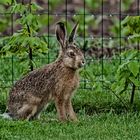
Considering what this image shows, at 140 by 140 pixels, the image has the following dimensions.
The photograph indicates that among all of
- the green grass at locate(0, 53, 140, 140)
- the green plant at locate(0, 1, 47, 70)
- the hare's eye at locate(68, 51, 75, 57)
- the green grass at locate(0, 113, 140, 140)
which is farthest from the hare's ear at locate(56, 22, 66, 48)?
the green grass at locate(0, 113, 140, 140)

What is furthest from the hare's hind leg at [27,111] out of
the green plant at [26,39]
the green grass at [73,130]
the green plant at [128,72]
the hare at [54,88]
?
the green plant at [128,72]

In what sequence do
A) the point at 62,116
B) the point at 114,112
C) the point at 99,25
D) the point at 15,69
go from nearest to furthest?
the point at 62,116
the point at 114,112
the point at 15,69
the point at 99,25

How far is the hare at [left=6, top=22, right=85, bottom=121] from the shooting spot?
8922mm

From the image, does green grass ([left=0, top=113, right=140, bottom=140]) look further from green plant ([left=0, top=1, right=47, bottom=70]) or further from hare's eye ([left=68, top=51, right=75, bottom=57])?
green plant ([left=0, top=1, right=47, bottom=70])

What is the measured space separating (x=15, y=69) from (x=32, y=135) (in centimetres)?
324

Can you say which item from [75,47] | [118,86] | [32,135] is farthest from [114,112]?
[32,135]

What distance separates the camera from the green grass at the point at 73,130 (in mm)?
8039

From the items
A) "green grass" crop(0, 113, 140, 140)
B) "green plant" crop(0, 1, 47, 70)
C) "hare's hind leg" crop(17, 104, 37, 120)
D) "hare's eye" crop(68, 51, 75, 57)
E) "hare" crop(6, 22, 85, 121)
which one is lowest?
"green grass" crop(0, 113, 140, 140)

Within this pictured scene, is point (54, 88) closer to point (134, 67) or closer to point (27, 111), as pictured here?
point (27, 111)

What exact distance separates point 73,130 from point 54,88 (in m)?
0.74

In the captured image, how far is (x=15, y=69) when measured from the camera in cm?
1126

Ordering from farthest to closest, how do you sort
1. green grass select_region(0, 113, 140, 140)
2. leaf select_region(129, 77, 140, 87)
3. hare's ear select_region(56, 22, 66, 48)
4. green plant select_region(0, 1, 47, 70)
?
green plant select_region(0, 1, 47, 70), leaf select_region(129, 77, 140, 87), hare's ear select_region(56, 22, 66, 48), green grass select_region(0, 113, 140, 140)

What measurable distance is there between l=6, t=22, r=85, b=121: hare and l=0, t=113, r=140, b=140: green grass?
0.56 ft

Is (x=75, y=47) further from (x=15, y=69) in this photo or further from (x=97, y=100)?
(x=15, y=69)
